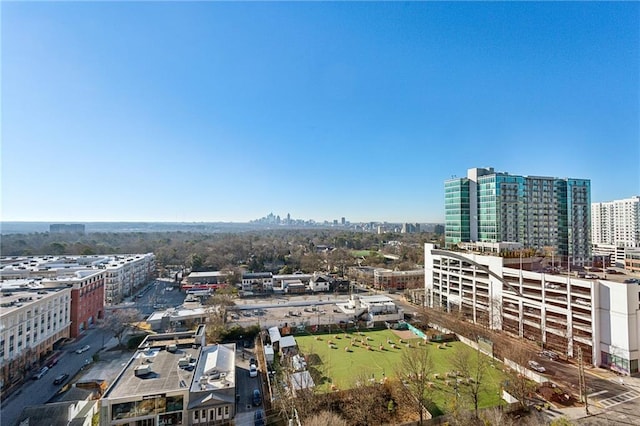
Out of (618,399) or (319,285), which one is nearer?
Answer: (618,399)

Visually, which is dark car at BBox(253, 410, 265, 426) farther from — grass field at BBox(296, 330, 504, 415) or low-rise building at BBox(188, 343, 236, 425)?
grass field at BBox(296, 330, 504, 415)

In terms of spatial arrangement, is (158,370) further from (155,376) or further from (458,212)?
(458,212)

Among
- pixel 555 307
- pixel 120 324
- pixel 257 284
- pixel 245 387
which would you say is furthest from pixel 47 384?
pixel 555 307

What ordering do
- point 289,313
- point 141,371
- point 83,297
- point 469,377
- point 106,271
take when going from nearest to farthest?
point 141,371 → point 469,377 → point 83,297 → point 289,313 → point 106,271

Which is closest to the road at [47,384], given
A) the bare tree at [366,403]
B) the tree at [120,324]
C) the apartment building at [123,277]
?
the tree at [120,324]

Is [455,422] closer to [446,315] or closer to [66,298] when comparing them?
[446,315]

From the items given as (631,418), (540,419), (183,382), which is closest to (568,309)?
(631,418)
